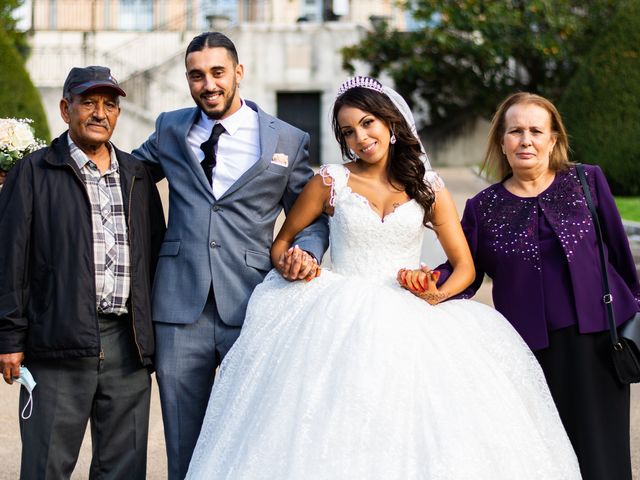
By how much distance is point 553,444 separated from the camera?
3.54m

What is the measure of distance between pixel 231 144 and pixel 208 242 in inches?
17.3

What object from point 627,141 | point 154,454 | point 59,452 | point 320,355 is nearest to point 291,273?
point 320,355

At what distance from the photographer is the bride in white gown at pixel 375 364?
3.27 meters

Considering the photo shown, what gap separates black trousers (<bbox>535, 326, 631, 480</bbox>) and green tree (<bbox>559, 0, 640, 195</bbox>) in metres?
9.61

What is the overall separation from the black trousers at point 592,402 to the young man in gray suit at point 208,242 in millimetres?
1072

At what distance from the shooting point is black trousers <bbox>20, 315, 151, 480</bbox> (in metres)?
3.76

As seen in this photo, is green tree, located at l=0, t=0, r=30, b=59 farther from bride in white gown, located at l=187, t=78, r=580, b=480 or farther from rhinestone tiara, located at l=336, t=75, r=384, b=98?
bride in white gown, located at l=187, t=78, r=580, b=480

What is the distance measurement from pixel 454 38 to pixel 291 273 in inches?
532

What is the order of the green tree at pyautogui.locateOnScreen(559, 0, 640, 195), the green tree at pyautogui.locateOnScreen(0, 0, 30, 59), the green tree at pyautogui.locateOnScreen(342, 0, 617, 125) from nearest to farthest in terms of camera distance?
the green tree at pyautogui.locateOnScreen(559, 0, 640, 195) → the green tree at pyautogui.locateOnScreen(342, 0, 617, 125) → the green tree at pyautogui.locateOnScreen(0, 0, 30, 59)

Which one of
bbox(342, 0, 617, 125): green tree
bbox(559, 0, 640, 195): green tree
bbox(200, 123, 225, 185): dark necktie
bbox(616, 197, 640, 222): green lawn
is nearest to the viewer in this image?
bbox(200, 123, 225, 185): dark necktie

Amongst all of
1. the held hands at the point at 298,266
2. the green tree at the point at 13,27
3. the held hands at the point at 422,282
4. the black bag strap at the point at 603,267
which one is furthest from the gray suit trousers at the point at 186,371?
the green tree at the point at 13,27

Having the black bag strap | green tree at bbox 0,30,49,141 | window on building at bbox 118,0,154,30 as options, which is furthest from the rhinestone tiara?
window on building at bbox 118,0,154,30

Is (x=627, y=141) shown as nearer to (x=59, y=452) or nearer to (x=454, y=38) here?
(x=454, y=38)

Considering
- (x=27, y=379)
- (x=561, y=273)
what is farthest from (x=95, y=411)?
(x=561, y=273)
